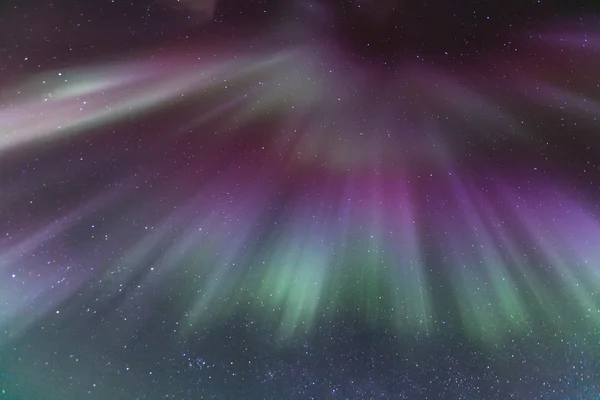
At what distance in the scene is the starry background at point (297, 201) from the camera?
0.56m

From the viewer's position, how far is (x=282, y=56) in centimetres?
63

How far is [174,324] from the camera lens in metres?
0.59

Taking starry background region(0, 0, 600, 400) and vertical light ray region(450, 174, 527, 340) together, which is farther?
vertical light ray region(450, 174, 527, 340)

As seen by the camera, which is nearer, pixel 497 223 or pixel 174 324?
pixel 174 324

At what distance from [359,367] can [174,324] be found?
0.27 metres

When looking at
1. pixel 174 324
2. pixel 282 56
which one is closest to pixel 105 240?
pixel 174 324

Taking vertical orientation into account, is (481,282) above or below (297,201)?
below

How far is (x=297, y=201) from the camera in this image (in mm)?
654

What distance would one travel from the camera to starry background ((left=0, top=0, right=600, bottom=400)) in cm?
56

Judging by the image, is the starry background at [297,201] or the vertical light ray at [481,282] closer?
the starry background at [297,201]

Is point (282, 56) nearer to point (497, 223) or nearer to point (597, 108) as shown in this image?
point (497, 223)

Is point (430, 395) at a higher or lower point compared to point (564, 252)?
lower

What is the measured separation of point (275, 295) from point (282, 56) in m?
0.33

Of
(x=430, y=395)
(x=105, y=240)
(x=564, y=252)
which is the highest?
(x=105, y=240)
